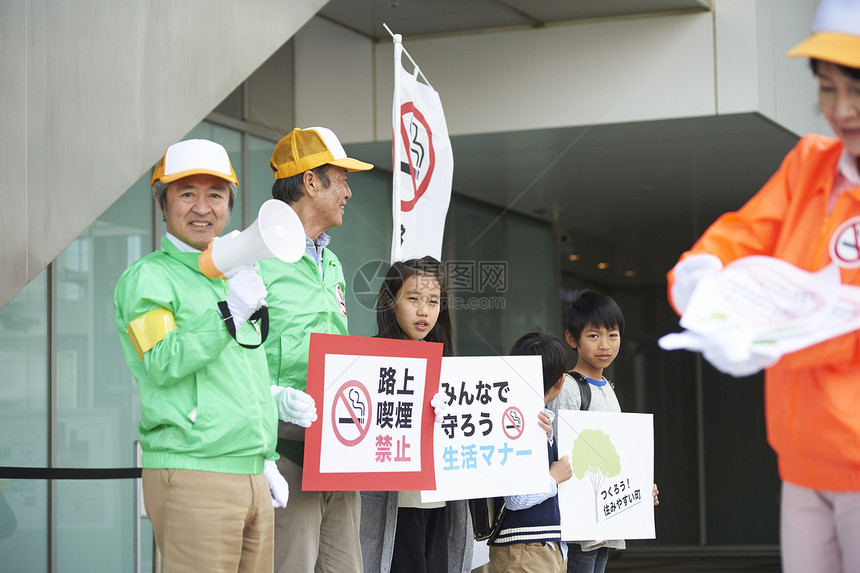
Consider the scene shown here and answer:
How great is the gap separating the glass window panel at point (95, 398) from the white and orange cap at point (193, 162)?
2.81 metres

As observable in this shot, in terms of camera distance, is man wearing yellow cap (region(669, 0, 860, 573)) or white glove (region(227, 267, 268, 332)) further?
white glove (region(227, 267, 268, 332))

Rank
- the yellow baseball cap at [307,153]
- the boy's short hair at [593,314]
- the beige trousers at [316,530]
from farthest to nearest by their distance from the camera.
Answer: the boy's short hair at [593,314] → the yellow baseball cap at [307,153] → the beige trousers at [316,530]

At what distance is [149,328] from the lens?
274cm

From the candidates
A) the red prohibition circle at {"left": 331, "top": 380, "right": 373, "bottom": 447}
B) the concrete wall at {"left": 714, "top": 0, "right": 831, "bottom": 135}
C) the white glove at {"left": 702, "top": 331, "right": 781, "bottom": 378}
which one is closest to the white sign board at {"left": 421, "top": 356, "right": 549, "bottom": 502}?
the red prohibition circle at {"left": 331, "top": 380, "right": 373, "bottom": 447}

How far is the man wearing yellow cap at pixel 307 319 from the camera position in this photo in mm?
3348

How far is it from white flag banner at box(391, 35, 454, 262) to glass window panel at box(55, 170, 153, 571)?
2.26 meters

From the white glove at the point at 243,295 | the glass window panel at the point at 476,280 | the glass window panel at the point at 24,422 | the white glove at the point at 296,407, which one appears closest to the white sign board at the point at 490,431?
the white glove at the point at 296,407

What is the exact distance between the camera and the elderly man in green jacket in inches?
106

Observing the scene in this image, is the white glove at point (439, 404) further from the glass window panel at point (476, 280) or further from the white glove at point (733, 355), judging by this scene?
the glass window panel at point (476, 280)

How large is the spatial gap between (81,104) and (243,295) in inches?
66.9

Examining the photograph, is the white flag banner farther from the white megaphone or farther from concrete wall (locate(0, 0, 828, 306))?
the white megaphone

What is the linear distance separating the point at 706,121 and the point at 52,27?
4.71 meters

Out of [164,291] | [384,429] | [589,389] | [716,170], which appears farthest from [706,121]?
[164,291]

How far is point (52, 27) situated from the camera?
12.8 feet
